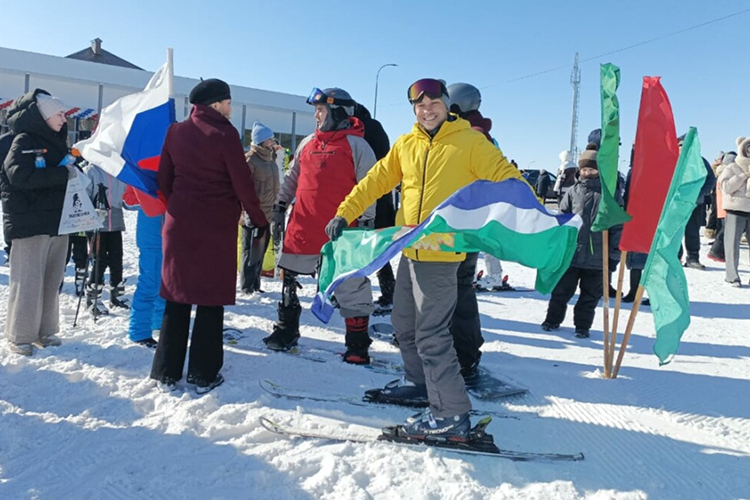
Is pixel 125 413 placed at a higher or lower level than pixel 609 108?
lower

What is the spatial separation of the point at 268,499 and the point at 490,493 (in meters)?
1.00

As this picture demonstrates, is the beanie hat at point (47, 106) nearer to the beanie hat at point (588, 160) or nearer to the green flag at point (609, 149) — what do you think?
the green flag at point (609, 149)

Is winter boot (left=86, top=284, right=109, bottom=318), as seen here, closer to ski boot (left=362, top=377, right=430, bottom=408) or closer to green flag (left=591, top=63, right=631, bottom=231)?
ski boot (left=362, top=377, right=430, bottom=408)

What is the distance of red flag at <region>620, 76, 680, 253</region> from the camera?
12.7ft

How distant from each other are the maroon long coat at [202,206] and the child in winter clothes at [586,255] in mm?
3475

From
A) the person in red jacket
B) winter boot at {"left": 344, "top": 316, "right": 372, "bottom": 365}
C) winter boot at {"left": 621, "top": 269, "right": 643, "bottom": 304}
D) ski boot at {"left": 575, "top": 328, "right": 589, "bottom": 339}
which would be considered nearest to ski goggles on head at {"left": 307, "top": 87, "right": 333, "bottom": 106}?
the person in red jacket

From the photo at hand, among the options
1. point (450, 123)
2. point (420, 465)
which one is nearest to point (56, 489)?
point (420, 465)

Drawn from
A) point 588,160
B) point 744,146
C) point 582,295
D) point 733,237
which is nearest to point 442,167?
point 588,160

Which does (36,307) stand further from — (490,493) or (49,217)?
(490,493)

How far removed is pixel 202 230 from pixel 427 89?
175 cm

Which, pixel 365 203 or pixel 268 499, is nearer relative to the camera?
pixel 268 499

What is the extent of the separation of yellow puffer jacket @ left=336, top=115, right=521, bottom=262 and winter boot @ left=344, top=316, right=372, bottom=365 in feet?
4.97

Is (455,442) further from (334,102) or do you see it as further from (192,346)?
(334,102)

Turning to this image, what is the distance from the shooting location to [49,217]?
4219 millimetres
